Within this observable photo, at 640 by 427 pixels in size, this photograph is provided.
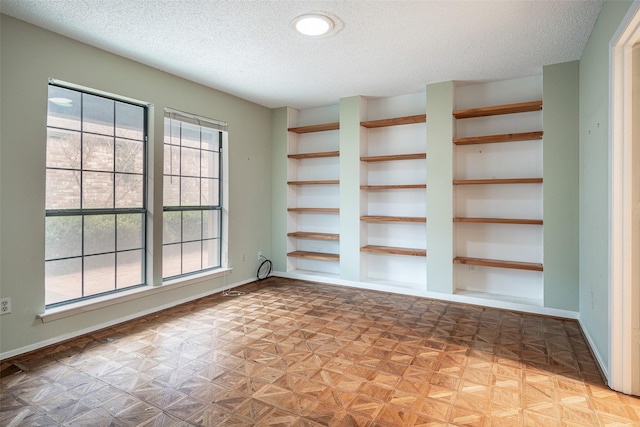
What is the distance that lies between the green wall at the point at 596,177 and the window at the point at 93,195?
4.08 m

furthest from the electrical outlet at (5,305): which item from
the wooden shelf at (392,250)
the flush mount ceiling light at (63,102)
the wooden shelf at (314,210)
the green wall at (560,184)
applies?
the green wall at (560,184)

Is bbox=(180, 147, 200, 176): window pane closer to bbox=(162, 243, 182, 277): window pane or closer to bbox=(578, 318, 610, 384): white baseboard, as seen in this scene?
bbox=(162, 243, 182, 277): window pane

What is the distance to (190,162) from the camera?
4164 millimetres

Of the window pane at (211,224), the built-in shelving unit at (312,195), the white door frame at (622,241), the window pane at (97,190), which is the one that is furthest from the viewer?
the built-in shelving unit at (312,195)

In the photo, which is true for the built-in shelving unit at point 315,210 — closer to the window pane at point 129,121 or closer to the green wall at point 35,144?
the green wall at point 35,144

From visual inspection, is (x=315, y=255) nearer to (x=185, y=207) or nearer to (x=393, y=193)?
(x=393, y=193)

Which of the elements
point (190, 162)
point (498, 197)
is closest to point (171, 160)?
point (190, 162)

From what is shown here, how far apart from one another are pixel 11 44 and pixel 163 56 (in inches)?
44.8

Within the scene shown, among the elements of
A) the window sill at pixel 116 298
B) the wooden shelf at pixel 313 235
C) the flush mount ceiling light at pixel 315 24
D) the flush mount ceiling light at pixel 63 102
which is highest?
the flush mount ceiling light at pixel 315 24

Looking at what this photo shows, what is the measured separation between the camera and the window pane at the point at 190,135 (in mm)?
4039

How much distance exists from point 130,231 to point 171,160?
0.93m

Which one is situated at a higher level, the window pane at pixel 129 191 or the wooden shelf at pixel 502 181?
the wooden shelf at pixel 502 181

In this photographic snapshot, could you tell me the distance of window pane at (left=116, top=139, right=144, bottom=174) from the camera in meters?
3.39

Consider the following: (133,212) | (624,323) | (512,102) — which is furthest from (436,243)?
(133,212)
